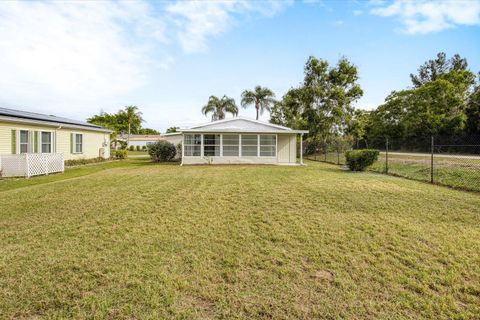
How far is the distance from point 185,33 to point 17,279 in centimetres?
1466

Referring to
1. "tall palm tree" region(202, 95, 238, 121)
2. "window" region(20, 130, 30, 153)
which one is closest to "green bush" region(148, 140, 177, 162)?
"window" region(20, 130, 30, 153)

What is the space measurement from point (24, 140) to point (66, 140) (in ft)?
11.1

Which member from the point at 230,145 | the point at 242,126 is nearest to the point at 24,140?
the point at 230,145

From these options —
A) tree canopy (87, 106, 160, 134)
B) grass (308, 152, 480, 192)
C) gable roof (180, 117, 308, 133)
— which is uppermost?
tree canopy (87, 106, 160, 134)

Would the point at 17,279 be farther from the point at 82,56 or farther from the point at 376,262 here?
the point at 82,56

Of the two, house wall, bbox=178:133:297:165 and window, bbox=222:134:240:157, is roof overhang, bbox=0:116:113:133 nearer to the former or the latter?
house wall, bbox=178:133:297:165

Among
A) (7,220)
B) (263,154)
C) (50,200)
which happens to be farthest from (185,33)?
(7,220)

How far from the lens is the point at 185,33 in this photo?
48.1 feet

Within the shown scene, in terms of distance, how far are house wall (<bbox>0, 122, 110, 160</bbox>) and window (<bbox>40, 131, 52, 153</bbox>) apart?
0.29m

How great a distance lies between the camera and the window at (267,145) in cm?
1855

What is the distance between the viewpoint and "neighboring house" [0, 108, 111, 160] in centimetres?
1197

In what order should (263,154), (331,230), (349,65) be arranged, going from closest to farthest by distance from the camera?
(331,230), (263,154), (349,65)

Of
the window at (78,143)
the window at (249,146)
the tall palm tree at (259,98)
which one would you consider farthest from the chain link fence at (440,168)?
the window at (78,143)

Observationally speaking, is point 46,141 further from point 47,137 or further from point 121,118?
point 121,118
